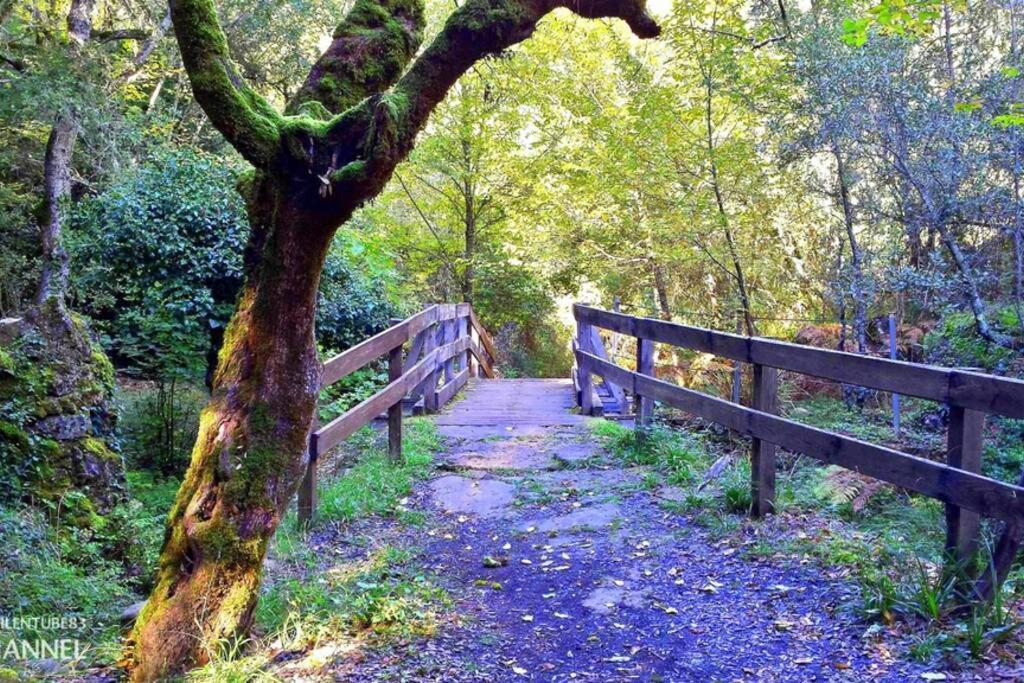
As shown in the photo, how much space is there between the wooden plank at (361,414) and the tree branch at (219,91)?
2.00m

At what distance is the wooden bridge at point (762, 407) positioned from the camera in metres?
3.04

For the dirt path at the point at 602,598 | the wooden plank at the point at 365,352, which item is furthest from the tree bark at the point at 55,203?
the dirt path at the point at 602,598

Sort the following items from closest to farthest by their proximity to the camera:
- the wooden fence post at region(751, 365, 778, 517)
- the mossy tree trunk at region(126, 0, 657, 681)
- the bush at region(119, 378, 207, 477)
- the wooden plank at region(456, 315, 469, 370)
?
the mossy tree trunk at region(126, 0, 657, 681), the wooden fence post at region(751, 365, 778, 517), the bush at region(119, 378, 207, 477), the wooden plank at region(456, 315, 469, 370)

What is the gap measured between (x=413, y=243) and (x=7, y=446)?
11.8 metres

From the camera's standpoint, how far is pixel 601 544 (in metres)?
4.61

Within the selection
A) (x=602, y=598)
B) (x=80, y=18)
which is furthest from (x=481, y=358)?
(x=602, y=598)

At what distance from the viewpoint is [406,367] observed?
916 centimetres

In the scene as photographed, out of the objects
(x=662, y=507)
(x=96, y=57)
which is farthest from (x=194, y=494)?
(x=96, y=57)

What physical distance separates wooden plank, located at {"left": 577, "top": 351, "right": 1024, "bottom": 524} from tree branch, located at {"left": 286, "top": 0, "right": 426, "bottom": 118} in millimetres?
2920

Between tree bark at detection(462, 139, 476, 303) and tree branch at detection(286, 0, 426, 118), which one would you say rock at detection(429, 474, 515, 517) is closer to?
tree branch at detection(286, 0, 426, 118)

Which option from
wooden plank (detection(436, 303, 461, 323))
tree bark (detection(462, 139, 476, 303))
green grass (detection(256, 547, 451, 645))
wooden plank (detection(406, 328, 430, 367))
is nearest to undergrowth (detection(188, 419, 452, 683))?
green grass (detection(256, 547, 451, 645))

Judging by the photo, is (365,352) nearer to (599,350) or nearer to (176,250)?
(176,250)

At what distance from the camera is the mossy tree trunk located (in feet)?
10.7

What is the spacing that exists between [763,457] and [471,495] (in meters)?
2.22
